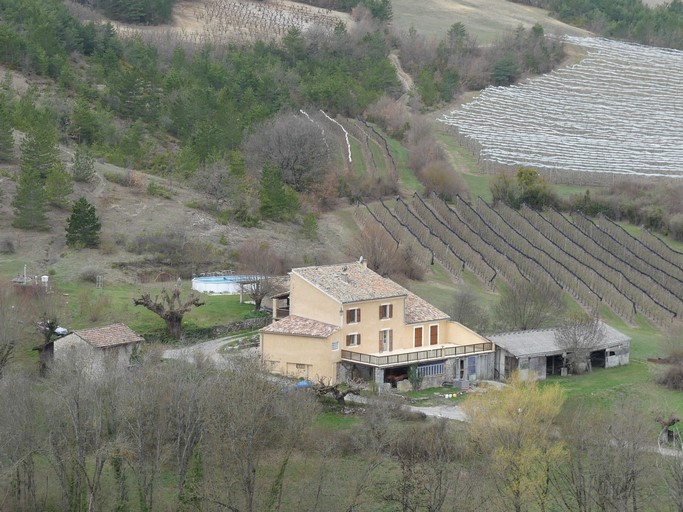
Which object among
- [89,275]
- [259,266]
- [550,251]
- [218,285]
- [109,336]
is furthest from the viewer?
[550,251]

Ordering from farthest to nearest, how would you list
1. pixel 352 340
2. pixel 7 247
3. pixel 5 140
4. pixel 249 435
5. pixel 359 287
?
pixel 5 140 < pixel 7 247 < pixel 359 287 < pixel 352 340 < pixel 249 435

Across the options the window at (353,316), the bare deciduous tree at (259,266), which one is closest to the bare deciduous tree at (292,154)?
the bare deciduous tree at (259,266)

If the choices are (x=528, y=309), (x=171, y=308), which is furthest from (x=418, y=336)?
(x=171, y=308)

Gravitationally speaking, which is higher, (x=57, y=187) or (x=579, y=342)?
(x=57, y=187)

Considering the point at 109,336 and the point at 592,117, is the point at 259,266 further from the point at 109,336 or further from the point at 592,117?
the point at 592,117

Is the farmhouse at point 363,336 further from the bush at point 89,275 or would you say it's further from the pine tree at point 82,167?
the pine tree at point 82,167

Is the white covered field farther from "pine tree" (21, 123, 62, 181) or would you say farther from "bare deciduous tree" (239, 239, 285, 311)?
"bare deciduous tree" (239, 239, 285, 311)

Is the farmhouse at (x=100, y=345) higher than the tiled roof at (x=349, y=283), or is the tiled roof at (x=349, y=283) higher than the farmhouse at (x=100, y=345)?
the tiled roof at (x=349, y=283)
